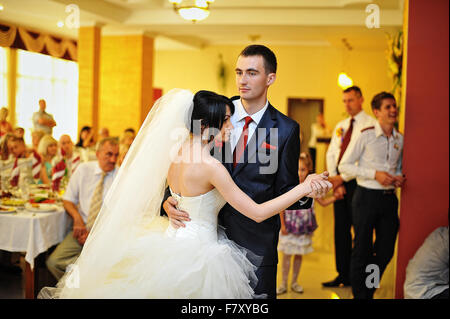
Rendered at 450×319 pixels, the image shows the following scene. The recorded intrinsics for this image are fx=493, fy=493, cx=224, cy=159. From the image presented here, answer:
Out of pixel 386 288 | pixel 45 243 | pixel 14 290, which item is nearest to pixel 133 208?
pixel 45 243

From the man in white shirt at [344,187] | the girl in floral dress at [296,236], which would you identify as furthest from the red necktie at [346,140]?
the girl in floral dress at [296,236]

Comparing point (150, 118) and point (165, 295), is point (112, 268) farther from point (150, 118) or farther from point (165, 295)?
point (150, 118)

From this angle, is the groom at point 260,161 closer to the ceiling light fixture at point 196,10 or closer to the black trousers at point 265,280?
the black trousers at point 265,280

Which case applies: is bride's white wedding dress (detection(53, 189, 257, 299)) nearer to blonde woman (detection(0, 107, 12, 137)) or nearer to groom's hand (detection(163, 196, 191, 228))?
groom's hand (detection(163, 196, 191, 228))

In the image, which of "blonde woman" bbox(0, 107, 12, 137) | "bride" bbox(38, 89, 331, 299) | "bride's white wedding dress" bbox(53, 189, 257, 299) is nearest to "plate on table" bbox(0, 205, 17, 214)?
"blonde woman" bbox(0, 107, 12, 137)

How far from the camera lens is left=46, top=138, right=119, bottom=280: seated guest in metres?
3.75

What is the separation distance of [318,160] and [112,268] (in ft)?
40.9

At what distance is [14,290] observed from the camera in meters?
4.17

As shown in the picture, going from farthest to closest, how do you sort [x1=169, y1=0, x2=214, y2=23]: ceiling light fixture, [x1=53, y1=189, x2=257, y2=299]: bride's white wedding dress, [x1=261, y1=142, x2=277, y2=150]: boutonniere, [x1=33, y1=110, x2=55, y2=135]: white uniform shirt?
1. [x1=169, y1=0, x2=214, y2=23]: ceiling light fixture
2. [x1=33, y1=110, x2=55, y2=135]: white uniform shirt
3. [x1=261, y1=142, x2=277, y2=150]: boutonniere
4. [x1=53, y1=189, x2=257, y2=299]: bride's white wedding dress

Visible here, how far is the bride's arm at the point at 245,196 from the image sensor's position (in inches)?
82.8

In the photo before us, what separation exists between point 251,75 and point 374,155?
2.17m

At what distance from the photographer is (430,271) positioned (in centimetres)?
345

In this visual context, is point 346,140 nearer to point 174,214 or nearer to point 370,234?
point 370,234

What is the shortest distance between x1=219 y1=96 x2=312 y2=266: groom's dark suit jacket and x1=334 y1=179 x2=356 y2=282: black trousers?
268 centimetres
